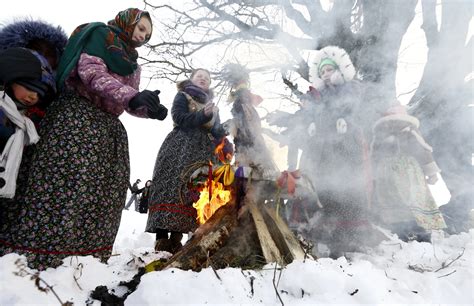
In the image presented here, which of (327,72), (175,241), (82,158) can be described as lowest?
(175,241)

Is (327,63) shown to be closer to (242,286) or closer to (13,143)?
(242,286)

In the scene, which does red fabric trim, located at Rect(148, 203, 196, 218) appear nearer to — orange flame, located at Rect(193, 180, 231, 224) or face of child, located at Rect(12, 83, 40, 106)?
orange flame, located at Rect(193, 180, 231, 224)

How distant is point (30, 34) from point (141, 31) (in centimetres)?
67

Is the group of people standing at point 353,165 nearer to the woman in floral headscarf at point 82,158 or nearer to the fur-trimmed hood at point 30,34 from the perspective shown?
the woman in floral headscarf at point 82,158

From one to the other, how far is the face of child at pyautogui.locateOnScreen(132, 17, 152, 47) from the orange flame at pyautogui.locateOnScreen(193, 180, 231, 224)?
1.21 m

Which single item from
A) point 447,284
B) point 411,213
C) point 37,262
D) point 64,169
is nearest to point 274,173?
point 447,284

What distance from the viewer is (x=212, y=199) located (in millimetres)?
2602

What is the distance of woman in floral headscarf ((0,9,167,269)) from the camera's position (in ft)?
5.23

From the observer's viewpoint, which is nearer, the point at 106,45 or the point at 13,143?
the point at 13,143

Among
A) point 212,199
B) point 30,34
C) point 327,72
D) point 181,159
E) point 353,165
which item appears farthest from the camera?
point 327,72

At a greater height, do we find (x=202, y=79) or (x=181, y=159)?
(x=202, y=79)

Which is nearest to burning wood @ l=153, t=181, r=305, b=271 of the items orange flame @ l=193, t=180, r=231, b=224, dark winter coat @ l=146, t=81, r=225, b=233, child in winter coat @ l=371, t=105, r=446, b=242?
orange flame @ l=193, t=180, r=231, b=224

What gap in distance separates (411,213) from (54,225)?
361cm

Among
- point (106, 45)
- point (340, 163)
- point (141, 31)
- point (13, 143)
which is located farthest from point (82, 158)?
point (340, 163)
